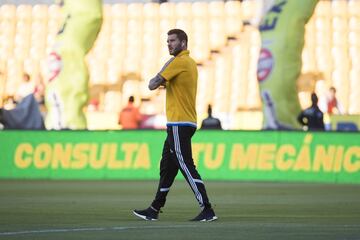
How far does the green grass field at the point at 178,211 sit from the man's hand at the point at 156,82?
1.37 m

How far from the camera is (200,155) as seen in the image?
80.8ft

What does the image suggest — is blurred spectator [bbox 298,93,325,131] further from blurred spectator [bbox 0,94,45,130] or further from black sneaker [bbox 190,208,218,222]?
black sneaker [bbox 190,208,218,222]

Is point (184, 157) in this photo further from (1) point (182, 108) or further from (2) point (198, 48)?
(2) point (198, 48)

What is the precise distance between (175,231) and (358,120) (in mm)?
19344

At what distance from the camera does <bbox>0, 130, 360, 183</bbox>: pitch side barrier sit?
943 inches

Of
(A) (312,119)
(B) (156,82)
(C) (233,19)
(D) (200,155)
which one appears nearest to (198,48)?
(C) (233,19)

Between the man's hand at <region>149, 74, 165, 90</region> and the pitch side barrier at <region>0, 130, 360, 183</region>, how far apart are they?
11.9 m

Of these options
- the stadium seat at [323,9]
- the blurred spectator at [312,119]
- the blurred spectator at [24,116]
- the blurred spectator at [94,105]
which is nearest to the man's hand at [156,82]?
the blurred spectator at [312,119]

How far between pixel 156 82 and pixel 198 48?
26.6 metres

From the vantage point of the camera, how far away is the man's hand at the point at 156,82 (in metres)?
12.3

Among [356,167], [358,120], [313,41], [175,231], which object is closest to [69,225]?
[175,231]

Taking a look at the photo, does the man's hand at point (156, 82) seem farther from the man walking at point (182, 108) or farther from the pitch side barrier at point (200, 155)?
the pitch side barrier at point (200, 155)

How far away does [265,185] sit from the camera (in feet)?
73.4

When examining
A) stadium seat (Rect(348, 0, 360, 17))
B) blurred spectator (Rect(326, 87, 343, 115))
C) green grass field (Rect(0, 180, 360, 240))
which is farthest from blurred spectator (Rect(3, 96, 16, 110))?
stadium seat (Rect(348, 0, 360, 17))
